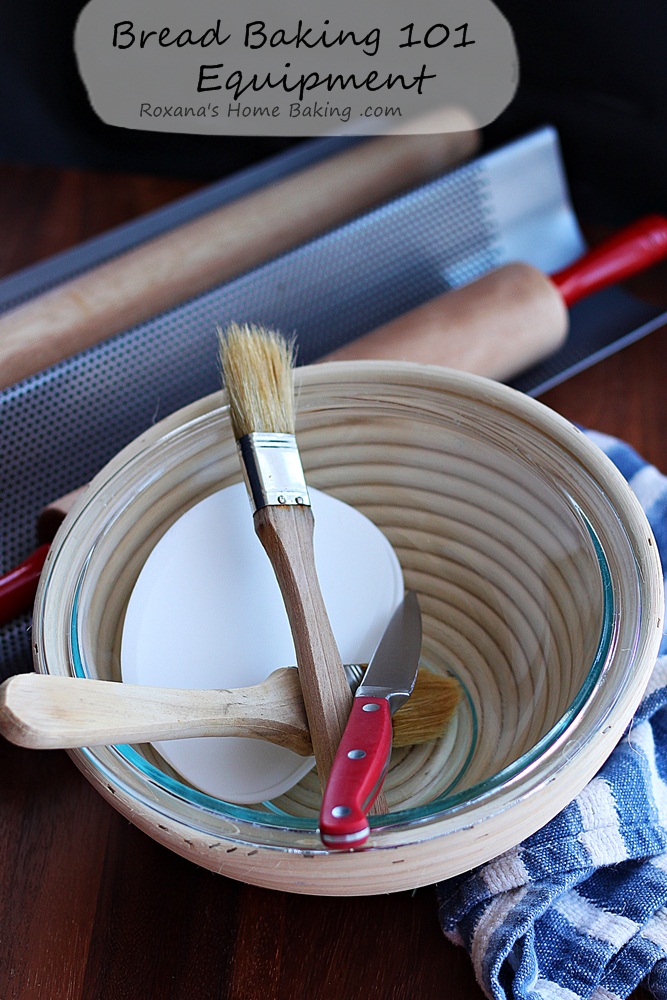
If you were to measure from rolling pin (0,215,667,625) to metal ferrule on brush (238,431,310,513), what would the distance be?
0.19 metres

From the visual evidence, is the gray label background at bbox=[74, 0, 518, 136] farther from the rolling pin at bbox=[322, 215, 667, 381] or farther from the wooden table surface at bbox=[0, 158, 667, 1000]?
the wooden table surface at bbox=[0, 158, 667, 1000]

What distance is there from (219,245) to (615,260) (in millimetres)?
298

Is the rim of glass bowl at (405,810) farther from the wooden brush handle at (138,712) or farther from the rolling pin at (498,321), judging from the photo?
the rolling pin at (498,321)

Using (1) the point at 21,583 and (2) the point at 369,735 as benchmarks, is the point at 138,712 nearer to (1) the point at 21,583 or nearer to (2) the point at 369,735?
(2) the point at 369,735

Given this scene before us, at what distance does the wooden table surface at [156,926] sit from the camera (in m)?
0.42

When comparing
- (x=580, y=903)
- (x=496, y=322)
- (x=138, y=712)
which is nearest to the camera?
(x=138, y=712)

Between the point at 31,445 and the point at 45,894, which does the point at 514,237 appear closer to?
the point at 31,445

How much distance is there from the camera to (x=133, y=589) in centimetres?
46

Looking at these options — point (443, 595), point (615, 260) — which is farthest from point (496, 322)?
point (443, 595)

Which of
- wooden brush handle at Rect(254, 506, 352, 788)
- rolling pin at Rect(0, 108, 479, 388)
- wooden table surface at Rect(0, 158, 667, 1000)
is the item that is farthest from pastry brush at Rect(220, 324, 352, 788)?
rolling pin at Rect(0, 108, 479, 388)

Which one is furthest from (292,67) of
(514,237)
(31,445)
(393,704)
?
(393,704)

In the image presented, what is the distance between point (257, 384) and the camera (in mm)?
458

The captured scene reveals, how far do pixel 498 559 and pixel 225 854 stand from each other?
211mm

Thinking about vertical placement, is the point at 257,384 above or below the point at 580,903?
above
